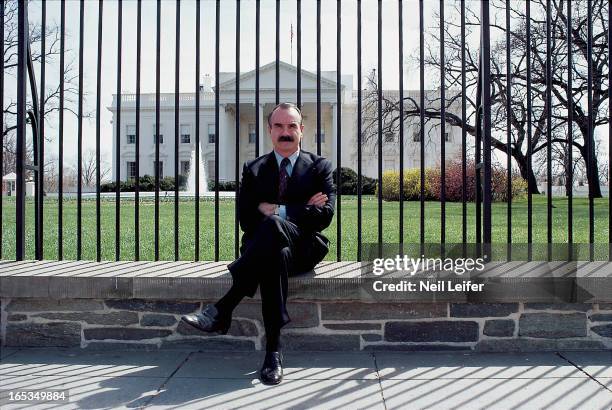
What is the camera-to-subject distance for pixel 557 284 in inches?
135

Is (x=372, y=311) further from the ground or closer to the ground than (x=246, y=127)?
closer to the ground

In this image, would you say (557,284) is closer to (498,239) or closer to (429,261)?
(429,261)

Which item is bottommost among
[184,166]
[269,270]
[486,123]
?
[269,270]

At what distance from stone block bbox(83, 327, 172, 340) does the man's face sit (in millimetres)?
1460

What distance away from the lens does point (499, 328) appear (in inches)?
138

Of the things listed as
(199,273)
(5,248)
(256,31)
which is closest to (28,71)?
(256,31)

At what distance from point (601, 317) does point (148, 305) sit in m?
3.00

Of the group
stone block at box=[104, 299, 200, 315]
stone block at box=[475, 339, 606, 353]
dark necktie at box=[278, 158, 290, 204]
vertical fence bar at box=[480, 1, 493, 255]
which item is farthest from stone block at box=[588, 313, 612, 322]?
stone block at box=[104, 299, 200, 315]

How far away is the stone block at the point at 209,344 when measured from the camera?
141 inches

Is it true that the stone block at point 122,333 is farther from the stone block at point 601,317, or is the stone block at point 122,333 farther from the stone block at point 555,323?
the stone block at point 601,317

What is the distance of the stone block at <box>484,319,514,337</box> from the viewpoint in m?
3.51

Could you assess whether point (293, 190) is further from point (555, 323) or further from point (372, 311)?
point (555, 323)

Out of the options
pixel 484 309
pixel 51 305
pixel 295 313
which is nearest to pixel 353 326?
pixel 295 313

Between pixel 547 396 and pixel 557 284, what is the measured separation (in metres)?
0.90
